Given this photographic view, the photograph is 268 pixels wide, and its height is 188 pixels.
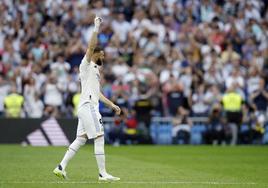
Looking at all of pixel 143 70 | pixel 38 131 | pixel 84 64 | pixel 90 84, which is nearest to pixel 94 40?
pixel 84 64

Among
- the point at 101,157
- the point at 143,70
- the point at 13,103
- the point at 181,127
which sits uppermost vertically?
the point at 143,70

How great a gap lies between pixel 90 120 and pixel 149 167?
13.0 feet

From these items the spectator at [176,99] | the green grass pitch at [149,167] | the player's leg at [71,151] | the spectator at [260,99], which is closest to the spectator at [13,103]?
the green grass pitch at [149,167]

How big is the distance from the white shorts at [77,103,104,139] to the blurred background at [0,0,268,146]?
12.6 m

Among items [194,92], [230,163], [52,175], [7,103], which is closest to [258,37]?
[194,92]

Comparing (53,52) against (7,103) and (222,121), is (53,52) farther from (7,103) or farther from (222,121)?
(222,121)

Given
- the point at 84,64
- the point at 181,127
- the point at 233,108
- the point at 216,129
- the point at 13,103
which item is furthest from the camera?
the point at 216,129

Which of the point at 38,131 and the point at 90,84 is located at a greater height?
the point at 90,84

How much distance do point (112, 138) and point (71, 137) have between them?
6.09ft

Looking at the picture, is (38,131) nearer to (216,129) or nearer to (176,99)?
(176,99)

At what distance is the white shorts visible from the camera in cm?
1469

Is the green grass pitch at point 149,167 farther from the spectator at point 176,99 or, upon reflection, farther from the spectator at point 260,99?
the spectator at point 260,99

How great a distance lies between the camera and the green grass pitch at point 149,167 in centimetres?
1437

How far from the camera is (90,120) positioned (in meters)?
14.7
